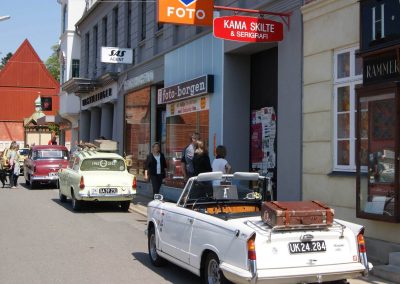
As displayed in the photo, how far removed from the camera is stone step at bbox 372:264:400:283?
22.9 ft

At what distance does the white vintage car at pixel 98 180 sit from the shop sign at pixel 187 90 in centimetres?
284

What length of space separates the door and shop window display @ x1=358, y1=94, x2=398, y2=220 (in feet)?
10.3

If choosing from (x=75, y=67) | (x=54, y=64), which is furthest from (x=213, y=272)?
(x=54, y=64)

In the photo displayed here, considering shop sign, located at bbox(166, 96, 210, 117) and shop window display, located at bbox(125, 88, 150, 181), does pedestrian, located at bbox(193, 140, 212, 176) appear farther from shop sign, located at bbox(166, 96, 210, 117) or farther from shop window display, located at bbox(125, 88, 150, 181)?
shop window display, located at bbox(125, 88, 150, 181)

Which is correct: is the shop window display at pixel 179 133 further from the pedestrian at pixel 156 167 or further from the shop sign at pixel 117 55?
the shop sign at pixel 117 55

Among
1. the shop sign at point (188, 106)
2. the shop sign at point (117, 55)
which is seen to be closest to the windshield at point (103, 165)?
the shop sign at point (188, 106)

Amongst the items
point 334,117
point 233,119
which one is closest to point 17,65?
point 233,119

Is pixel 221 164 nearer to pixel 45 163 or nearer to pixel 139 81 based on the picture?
pixel 139 81

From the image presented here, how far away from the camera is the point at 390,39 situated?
8.13 m

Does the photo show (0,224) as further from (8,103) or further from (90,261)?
(8,103)

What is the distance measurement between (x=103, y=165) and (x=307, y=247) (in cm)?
996

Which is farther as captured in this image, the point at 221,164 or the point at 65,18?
the point at 65,18

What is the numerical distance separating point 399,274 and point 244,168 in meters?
7.46

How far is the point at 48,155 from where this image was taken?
2153 centimetres
